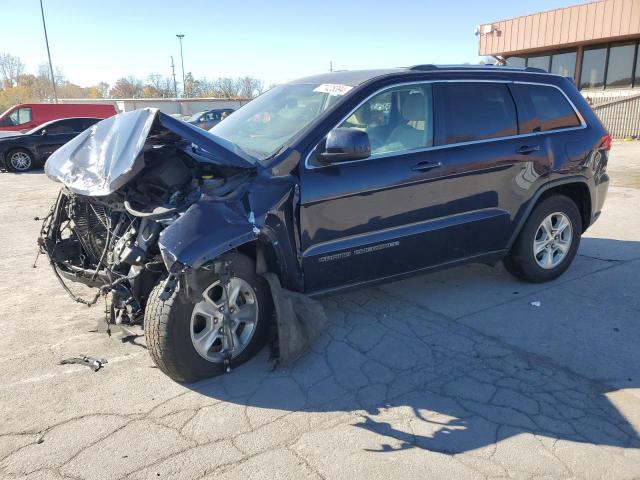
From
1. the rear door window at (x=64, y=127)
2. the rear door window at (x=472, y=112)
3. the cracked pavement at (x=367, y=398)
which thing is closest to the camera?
the cracked pavement at (x=367, y=398)

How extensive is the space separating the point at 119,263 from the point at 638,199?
8.94 metres

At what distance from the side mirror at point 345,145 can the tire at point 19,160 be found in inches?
601

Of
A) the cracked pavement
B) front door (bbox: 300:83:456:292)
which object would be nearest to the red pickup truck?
the cracked pavement

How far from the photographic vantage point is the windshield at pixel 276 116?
382 cm

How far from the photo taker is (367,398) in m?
3.17

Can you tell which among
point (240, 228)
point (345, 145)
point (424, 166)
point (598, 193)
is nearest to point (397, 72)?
point (424, 166)

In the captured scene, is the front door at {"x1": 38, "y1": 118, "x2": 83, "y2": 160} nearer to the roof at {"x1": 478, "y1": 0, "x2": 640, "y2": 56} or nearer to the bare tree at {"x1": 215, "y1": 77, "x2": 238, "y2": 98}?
Result: the roof at {"x1": 478, "y1": 0, "x2": 640, "y2": 56}

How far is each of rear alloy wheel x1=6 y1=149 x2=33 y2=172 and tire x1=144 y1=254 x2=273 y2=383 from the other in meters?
15.0

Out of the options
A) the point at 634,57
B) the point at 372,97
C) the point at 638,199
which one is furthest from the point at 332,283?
the point at 634,57

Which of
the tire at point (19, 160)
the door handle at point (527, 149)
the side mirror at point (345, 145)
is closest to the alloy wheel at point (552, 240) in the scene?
the door handle at point (527, 149)

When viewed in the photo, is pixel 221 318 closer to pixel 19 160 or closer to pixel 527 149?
pixel 527 149

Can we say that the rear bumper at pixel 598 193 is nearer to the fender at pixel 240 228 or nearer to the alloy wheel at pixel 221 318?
the fender at pixel 240 228

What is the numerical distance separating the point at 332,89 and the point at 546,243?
259 cm

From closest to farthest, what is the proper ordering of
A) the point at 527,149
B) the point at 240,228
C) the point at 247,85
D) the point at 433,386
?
1. the point at 240,228
2. the point at 433,386
3. the point at 527,149
4. the point at 247,85
